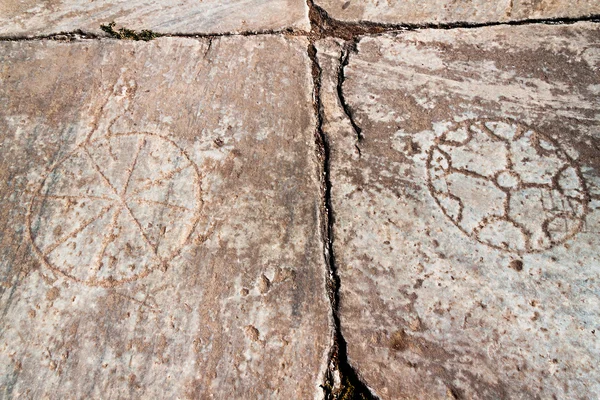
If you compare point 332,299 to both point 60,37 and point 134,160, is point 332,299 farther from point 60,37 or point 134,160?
point 60,37

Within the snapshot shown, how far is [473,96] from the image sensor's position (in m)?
1.76

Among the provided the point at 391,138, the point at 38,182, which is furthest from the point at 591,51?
the point at 38,182

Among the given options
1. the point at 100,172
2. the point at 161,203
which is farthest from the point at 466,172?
the point at 100,172

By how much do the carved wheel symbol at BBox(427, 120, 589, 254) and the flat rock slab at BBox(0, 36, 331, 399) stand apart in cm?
49

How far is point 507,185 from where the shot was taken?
1562mm

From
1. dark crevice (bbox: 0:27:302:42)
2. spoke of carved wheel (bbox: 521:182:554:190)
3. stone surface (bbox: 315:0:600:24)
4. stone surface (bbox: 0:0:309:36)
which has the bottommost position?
spoke of carved wheel (bbox: 521:182:554:190)

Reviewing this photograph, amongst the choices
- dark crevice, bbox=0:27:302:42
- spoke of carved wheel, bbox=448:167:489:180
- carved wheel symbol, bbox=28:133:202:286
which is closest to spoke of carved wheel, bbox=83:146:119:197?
carved wheel symbol, bbox=28:133:202:286

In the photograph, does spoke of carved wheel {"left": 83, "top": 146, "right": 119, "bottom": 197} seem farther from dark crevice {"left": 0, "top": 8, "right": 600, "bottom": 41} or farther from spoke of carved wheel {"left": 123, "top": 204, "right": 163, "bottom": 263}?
dark crevice {"left": 0, "top": 8, "right": 600, "bottom": 41}

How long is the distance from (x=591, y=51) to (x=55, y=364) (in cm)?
226

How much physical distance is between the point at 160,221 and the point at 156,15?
1107 millimetres

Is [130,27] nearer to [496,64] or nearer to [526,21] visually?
[496,64]

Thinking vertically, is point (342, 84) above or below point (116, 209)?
above

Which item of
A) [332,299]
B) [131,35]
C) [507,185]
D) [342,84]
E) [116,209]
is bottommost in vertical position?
[332,299]

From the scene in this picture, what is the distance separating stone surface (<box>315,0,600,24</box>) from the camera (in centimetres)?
198
